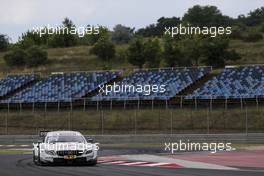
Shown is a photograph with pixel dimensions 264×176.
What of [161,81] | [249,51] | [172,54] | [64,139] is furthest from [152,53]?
[64,139]

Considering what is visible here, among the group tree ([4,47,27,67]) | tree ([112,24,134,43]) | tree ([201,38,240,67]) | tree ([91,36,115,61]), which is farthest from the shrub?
tree ([112,24,134,43])

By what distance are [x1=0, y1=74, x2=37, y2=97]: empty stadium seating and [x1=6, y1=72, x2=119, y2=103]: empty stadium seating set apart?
215 cm

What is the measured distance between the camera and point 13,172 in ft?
63.2

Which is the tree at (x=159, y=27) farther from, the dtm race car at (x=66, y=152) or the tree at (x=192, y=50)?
the dtm race car at (x=66, y=152)

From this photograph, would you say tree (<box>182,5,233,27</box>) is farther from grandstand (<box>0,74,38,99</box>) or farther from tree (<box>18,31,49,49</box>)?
grandstand (<box>0,74,38,99</box>)

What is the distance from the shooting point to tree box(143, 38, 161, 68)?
252ft

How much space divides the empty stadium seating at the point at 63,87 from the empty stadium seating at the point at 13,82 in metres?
2.15

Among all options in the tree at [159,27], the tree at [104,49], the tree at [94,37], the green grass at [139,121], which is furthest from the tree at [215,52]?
the tree at [159,27]

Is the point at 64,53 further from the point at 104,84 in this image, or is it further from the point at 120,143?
the point at 120,143

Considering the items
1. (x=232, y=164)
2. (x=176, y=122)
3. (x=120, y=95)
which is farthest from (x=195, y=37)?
(x=232, y=164)

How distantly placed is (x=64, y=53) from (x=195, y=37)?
69.2 feet

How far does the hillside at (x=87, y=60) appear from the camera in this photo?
262 ft

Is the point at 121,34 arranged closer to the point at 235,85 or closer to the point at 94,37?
the point at 94,37

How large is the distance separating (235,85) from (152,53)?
23483 millimetres
